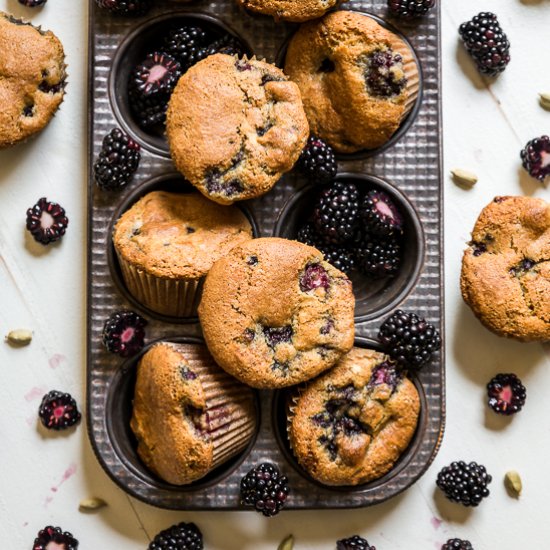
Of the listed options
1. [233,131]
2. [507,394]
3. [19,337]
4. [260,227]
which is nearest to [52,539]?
[19,337]

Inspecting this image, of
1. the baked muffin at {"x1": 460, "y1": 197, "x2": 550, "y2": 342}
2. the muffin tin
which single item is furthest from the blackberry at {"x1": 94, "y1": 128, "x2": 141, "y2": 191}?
the baked muffin at {"x1": 460, "y1": 197, "x2": 550, "y2": 342}

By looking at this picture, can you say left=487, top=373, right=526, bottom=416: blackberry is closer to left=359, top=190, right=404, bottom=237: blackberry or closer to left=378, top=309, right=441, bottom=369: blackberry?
left=378, top=309, right=441, bottom=369: blackberry

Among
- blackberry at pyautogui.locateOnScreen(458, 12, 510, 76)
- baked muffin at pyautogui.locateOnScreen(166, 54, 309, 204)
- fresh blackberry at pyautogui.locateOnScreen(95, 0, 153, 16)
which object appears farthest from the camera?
blackberry at pyautogui.locateOnScreen(458, 12, 510, 76)

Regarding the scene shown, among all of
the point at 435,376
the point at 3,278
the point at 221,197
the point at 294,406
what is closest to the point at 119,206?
the point at 221,197

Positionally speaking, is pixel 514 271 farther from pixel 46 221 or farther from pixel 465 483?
pixel 46 221

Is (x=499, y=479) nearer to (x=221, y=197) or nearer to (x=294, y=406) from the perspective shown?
(x=294, y=406)

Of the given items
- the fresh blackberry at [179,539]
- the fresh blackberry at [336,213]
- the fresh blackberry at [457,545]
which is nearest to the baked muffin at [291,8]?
the fresh blackberry at [336,213]
